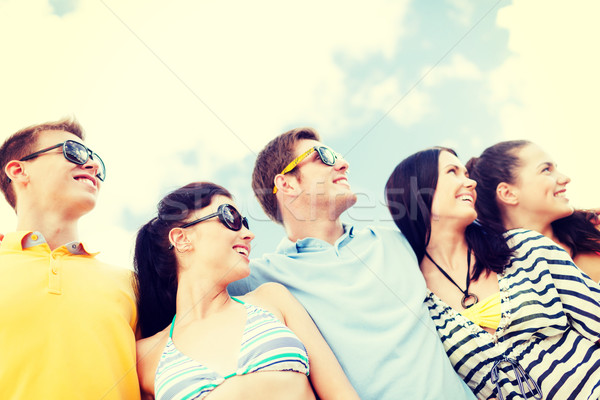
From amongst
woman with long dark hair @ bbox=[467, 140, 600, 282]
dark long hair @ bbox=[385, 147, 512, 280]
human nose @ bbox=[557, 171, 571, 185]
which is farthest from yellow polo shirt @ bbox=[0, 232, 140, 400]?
human nose @ bbox=[557, 171, 571, 185]

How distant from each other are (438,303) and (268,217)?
1961mm

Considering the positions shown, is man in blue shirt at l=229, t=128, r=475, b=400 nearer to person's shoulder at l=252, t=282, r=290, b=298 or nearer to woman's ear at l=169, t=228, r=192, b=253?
person's shoulder at l=252, t=282, r=290, b=298

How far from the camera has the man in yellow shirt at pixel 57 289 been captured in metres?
2.21

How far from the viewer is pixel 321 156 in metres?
3.85

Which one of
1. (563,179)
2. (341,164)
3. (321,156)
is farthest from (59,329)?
(563,179)

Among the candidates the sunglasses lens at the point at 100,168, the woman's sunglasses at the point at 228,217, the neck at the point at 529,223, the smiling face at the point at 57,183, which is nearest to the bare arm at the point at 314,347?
the woman's sunglasses at the point at 228,217

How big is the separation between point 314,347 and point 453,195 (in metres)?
1.67

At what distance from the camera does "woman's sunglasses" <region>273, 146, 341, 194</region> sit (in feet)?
12.6

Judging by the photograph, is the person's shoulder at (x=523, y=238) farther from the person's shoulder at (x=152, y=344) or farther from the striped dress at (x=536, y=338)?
the person's shoulder at (x=152, y=344)

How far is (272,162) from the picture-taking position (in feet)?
13.7

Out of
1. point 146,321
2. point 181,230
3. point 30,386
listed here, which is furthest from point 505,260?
point 30,386

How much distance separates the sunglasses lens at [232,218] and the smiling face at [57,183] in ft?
3.46

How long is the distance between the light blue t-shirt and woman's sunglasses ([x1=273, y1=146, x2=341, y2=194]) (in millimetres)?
738

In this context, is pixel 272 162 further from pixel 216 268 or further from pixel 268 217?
pixel 216 268
